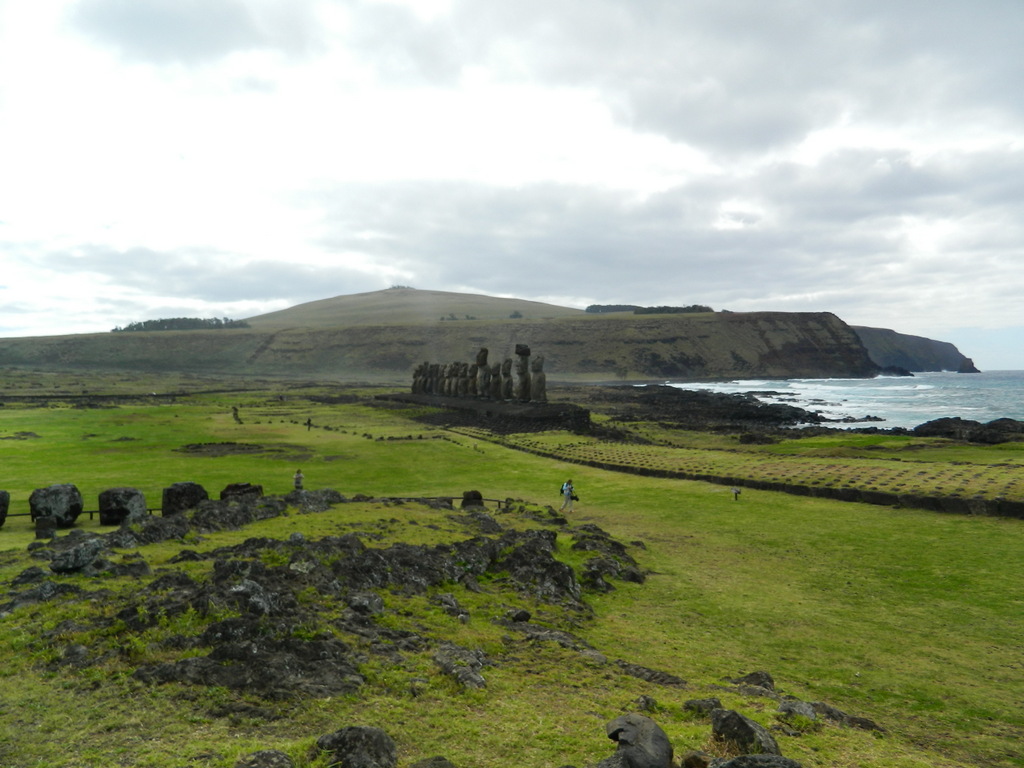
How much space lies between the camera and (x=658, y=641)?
445 inches

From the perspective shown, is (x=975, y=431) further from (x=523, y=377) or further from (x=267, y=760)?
(x=267, y=760)

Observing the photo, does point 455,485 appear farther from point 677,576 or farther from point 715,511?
point 677,576

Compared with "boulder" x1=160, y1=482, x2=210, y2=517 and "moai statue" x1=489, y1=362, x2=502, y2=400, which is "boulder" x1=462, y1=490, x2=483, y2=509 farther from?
"moai statue" x1=489, y1=362, x2=502, y2=400

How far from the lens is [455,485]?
2792cm

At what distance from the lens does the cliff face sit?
164m

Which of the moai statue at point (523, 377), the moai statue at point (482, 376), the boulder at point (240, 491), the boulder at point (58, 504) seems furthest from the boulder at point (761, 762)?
the moai statue at point (482, 376)

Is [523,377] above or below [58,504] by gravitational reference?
above

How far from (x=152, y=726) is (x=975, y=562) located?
56.0 feet

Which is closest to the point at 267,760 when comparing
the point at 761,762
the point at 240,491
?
the point at 761,762

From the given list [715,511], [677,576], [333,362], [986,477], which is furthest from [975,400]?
[333,362]

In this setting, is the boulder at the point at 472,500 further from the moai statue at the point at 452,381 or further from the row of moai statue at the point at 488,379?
the moai statue at the point at 452,381

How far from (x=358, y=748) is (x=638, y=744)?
2723mm

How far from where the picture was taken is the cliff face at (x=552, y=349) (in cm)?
16350

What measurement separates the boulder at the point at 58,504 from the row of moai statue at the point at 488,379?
31584 mm
